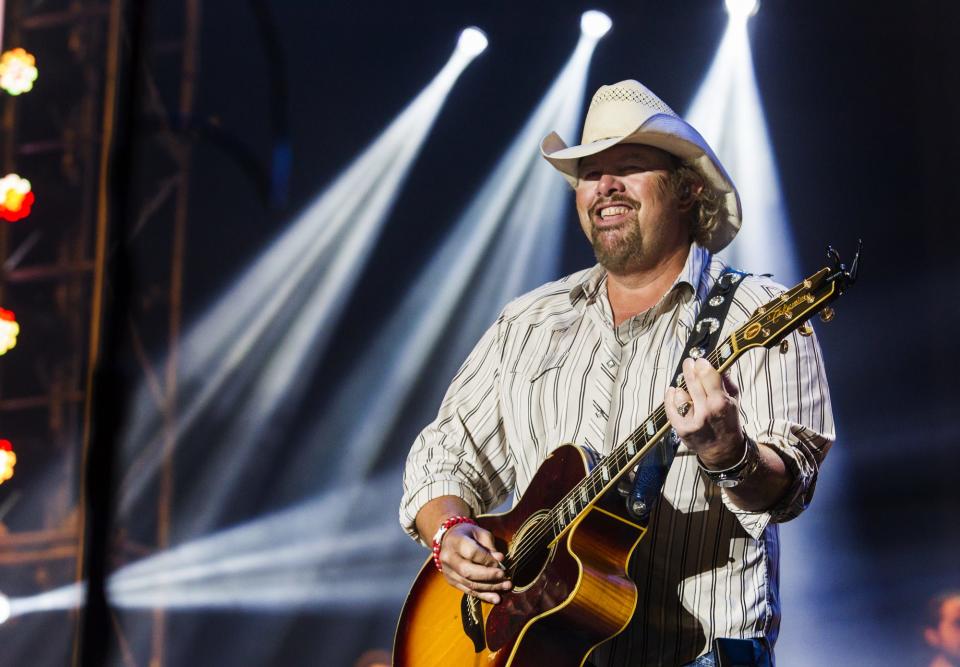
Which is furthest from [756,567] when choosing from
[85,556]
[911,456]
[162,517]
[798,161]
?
[162,517]

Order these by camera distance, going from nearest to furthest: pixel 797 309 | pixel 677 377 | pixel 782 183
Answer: pixel 797 309 → pixel 677 377 → pixel 782 183

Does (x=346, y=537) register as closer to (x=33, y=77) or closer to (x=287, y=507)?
(x=287, y=507)

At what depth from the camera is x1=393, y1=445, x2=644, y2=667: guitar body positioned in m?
2.27

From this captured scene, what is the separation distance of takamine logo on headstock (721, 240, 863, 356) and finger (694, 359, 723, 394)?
19 centimetres

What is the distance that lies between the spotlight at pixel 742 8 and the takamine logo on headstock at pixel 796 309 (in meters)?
4.84

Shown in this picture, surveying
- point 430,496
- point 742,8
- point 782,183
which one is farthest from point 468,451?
point 742,8

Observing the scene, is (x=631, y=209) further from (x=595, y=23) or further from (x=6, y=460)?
(x=6, y=460)

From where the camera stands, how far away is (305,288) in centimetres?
763

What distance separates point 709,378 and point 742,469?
0.19 m

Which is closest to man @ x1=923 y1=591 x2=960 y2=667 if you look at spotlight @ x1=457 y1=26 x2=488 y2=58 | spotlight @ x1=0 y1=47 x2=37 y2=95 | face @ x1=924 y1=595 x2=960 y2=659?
face @ x1=924 y1=595 x2=960 y2=659

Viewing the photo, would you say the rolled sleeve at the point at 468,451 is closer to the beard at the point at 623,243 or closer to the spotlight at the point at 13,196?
the beard at the point at 623,243

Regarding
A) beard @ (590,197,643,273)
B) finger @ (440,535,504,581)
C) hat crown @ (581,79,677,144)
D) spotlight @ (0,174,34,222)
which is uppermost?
spotlight @ (0,174,34,222)

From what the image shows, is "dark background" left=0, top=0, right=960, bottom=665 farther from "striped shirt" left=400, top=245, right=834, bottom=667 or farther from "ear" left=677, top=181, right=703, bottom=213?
"ear" left=677, top=181, right=703, bottom=213

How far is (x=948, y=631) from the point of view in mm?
5719
